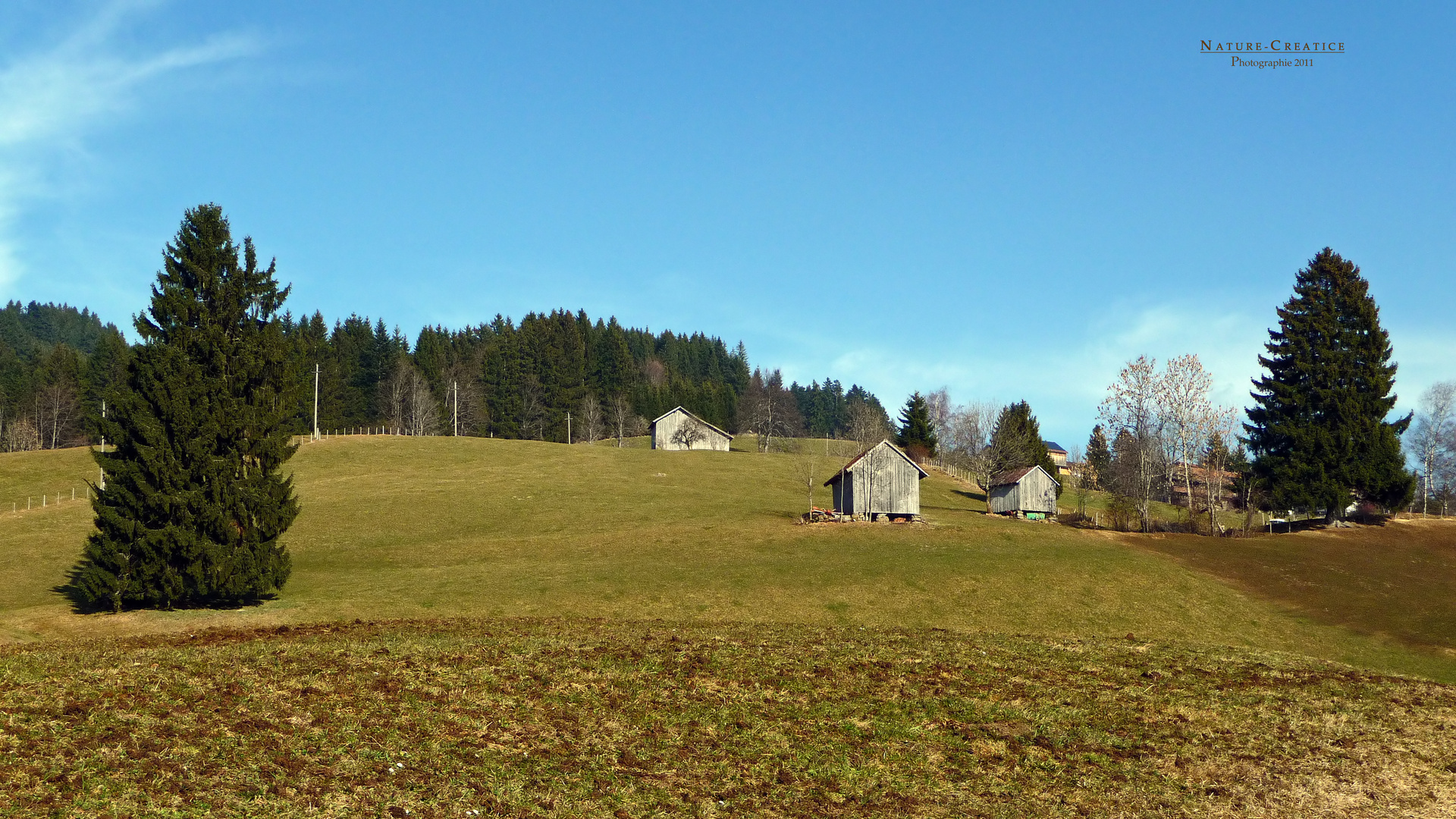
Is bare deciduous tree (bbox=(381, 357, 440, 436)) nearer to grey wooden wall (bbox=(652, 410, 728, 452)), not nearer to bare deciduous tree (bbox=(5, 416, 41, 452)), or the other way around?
grey wooden wall (bbox=(652, 410, 728, 452))

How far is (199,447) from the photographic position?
36.4 meters

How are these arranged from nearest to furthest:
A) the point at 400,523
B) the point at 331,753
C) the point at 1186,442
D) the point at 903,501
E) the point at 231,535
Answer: the point at 331,753
the point at 231,535
the point at 400,523
the point at 903,501
the point at 1186,442

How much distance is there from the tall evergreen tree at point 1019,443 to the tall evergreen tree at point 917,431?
11.9 metres

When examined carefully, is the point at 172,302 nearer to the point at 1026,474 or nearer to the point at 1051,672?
the point at 1051,672

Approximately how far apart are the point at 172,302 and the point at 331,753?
1187 inches

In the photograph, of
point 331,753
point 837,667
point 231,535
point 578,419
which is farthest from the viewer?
point 578,419

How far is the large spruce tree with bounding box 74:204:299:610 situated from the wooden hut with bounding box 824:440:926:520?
40.3 metres

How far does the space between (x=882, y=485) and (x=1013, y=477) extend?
19.1 meters

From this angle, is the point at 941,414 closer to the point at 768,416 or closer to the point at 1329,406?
the point at 768,416

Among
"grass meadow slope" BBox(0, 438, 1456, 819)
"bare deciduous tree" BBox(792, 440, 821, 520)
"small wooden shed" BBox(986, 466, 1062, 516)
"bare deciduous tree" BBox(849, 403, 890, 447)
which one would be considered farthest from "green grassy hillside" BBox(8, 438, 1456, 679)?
"bare deciduous tree" BBox(849, 403, 890, 447)

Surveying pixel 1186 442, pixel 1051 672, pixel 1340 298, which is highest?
pixel 1340 298

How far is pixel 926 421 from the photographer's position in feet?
400

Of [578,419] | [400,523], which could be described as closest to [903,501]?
[400,523]

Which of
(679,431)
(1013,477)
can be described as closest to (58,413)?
(679,431)
